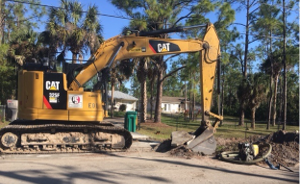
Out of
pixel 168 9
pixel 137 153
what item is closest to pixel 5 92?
pixel 168 9

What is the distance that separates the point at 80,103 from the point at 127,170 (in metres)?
2.90

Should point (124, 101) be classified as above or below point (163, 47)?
below

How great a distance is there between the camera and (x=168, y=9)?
61.1 feet

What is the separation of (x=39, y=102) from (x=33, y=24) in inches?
879

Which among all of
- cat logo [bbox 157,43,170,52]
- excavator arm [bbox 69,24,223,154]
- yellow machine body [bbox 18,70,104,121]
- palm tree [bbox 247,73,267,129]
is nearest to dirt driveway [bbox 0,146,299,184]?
excavator arm [bbox 69,24,223,154]

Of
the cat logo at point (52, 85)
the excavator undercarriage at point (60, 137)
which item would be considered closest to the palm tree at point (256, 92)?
the excavator undercarriage at point (60, 137)

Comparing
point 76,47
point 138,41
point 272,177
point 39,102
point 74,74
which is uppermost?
point 76,47

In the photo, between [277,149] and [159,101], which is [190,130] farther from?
[277,149]

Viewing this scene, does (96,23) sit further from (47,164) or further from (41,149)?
(47,164)

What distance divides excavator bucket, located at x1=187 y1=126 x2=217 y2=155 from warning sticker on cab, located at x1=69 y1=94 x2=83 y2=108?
3.79 metres

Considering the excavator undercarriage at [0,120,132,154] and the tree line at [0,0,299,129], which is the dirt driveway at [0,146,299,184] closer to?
the excavator undercarriage at [0,120,132,154]

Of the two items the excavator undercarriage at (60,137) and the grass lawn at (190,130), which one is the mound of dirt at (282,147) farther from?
the excavator undercarriage at (60,137)

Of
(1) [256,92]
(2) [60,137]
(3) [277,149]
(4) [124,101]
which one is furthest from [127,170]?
(4) [124,101]

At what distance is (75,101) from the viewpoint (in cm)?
867
